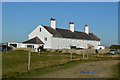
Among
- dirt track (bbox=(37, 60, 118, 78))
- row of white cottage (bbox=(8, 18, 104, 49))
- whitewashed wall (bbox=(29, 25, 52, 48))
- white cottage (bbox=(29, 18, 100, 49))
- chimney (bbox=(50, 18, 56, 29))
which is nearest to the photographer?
dirt track (bbox=(37, 60, 118, 78))

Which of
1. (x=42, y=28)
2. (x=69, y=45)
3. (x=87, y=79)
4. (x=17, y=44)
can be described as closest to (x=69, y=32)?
(x=69, y=45)

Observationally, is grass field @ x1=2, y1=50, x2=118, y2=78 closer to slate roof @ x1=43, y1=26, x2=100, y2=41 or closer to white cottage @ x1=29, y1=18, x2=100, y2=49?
white cottage @ x1=29, y1=18, x2=100, y2=49

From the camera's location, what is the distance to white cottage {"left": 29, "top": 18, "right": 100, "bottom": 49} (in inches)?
2527

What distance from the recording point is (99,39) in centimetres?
8719

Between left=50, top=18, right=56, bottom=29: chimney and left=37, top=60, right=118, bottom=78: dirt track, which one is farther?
left=50, top=18, right=56, bottom=29: chimney

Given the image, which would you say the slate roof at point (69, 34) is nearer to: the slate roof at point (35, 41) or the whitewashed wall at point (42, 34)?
the whitewashed wall at point (42, 34)

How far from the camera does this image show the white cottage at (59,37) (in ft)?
211

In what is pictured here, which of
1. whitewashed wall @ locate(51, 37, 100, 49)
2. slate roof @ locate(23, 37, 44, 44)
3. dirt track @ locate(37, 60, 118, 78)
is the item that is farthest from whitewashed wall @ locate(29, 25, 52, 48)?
dirt track @ locate(37, 60, 118, 78)

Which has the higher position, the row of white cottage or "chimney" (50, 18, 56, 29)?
"chimney" (50, 18, 56, 29)

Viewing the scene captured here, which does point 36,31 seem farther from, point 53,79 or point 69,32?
point 53,79

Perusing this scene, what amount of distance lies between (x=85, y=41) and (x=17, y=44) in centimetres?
2453

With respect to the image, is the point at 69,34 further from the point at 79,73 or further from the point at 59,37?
the point at 79,73

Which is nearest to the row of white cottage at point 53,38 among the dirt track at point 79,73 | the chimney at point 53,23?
the chimney at point 53,23

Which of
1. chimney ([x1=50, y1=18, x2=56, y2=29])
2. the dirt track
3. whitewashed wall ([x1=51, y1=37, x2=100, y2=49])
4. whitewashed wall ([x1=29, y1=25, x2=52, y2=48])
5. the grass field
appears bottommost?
the dirt track
